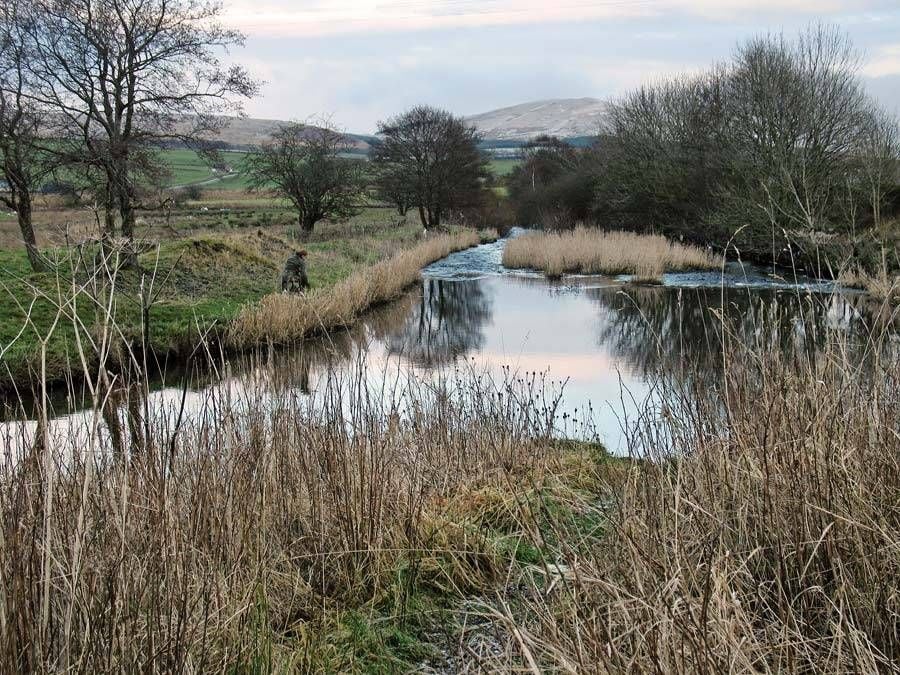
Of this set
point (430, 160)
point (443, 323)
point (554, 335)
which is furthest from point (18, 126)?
point (430, 160)

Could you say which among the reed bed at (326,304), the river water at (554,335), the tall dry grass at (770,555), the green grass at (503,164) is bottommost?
the river water at (554,335)

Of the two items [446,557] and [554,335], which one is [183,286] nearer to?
[554,335]

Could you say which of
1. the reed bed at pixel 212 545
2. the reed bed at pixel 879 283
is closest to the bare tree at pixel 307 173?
the reed bed at pixel 879 283

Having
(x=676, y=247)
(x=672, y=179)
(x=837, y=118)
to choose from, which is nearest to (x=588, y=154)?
(x=672, y=179)

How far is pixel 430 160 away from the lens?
135 ft

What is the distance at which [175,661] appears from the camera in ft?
6.40

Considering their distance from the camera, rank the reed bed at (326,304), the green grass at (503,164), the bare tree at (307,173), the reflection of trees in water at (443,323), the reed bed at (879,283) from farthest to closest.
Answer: the green grass at (503,164) < the bare tree at (307,173) < the reflection of trees in water at (443,323) < the reed bed at (326,304) < the reed bed at (879,283)

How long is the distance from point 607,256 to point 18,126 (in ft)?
54.7

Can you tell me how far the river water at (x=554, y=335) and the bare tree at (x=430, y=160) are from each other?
630 inches

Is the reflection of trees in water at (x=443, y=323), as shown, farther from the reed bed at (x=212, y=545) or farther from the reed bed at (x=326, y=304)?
the reed bed at (x=212, y=545)

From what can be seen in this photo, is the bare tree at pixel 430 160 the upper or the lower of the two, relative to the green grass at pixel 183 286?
upper

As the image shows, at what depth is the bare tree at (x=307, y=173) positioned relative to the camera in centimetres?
3384

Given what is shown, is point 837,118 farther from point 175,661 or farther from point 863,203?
point 175,661

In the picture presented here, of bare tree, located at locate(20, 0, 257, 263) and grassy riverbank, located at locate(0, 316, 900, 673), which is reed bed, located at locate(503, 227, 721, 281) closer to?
bare tree, located at locate(20, 0, 257, 263)
